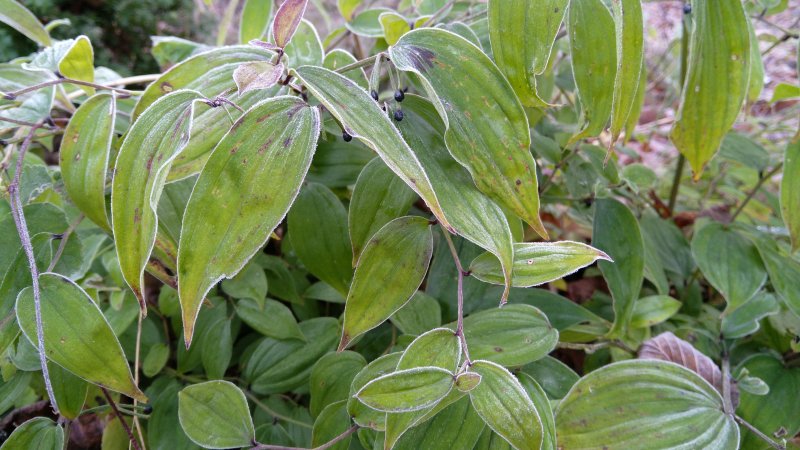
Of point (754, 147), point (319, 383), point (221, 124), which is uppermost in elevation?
point (221, 124)

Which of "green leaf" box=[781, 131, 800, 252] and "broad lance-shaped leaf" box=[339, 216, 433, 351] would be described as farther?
"green leaf" box=[781, 131, 800, 252]

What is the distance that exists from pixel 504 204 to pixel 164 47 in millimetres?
579

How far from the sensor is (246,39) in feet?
2.38

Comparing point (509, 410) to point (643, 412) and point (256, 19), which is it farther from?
point (256, 19)

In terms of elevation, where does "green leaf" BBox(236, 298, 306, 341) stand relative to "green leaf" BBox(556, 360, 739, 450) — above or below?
below


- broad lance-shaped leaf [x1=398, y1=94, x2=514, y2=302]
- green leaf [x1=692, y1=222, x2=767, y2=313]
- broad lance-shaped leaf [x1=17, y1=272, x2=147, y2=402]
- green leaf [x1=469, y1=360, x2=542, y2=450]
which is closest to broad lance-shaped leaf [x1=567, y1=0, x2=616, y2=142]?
broad lance-shaped leaf [x1=398, y1=94, x2=514, y2=302]

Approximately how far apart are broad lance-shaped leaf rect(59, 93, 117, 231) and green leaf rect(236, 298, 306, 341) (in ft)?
0.64

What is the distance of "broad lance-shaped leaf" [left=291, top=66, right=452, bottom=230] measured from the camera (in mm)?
341

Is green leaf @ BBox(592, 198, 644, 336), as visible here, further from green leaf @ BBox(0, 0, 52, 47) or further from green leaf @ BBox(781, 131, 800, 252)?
green leaf @ BBox(0, 0, 52, 47)

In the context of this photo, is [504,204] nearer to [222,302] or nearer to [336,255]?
[336,255]

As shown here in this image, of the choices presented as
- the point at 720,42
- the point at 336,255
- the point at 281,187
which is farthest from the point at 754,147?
the point at 281,187

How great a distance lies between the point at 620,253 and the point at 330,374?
35 centimetres

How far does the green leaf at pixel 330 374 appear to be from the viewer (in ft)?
1.85

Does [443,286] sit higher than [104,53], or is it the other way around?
[443,286]
